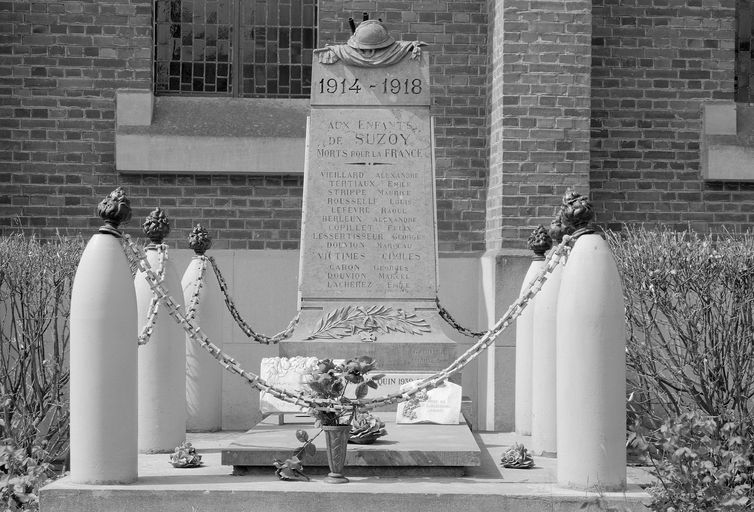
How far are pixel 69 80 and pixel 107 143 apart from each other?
788 mm

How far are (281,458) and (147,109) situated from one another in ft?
19.8

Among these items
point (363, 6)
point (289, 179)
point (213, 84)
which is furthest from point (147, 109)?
point (363, 6)

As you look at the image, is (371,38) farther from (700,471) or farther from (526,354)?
(700,471)

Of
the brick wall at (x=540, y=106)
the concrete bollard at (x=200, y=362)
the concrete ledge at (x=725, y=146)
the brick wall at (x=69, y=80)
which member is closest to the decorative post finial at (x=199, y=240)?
the concrete bollard at (x=200, y=362)

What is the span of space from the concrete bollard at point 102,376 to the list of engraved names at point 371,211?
2.91 metres

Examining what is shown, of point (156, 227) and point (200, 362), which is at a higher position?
point (156, 227)

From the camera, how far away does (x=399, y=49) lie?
9.62 meters

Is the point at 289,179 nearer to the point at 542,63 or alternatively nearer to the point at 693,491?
the point at 542,63

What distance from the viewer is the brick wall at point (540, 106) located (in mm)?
11500

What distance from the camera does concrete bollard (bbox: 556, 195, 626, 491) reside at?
258 inches

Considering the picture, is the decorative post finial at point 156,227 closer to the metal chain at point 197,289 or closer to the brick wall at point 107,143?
the metal chain at point 197,289

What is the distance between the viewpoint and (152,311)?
338 inches

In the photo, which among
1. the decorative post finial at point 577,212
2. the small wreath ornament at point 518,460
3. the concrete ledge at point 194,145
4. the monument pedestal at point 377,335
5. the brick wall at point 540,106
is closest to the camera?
the decorative post finial at point 577,212

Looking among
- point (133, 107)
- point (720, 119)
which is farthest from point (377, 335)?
point (720, 119)
